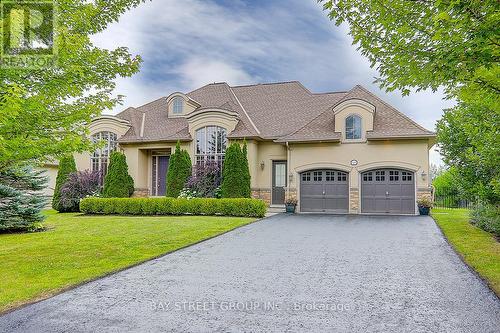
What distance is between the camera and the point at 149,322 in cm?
410

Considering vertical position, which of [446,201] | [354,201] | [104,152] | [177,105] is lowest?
[446,201]

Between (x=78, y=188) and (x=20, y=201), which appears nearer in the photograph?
(x=20, y=201)

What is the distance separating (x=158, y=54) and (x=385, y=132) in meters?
12.5

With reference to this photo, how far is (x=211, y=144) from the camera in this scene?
19.9 meters

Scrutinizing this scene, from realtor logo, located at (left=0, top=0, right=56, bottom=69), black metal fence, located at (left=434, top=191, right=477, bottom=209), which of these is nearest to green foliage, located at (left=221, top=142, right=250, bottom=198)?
realtor logo, located at (left=0, top=0, right=56, bottom=69)

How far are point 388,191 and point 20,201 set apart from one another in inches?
603

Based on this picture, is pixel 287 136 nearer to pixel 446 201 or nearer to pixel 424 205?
pixel 424 205

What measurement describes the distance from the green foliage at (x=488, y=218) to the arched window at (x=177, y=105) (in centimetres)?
1643

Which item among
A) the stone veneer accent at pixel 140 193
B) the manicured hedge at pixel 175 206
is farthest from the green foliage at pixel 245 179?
the stone veneer accent at pixel 140 193

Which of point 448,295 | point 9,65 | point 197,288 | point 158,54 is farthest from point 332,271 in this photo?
point 158,54

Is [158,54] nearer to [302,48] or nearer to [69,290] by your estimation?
[302,48]

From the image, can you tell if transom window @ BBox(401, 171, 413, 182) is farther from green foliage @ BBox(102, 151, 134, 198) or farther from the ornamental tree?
the ornamental tree

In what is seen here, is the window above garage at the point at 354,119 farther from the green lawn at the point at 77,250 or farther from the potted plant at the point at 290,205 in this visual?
the green lawn at the point at 77,250

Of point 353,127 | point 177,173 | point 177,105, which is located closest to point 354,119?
point 353,127
